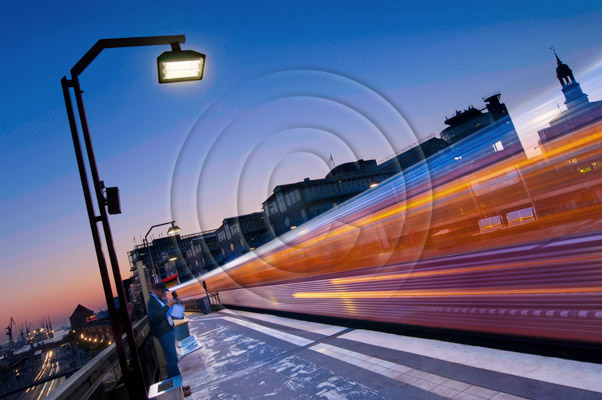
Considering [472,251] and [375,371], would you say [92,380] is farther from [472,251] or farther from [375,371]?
[472,251]

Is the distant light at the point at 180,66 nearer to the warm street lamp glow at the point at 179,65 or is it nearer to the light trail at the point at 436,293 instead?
the warm street lamp glow at the point at 179,65

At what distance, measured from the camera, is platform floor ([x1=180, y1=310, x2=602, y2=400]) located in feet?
11.8

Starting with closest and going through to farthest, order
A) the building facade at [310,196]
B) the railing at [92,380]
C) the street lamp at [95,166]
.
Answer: the railing at [92,380] < the street lamp at [95,166] < the building facade at [310,196]

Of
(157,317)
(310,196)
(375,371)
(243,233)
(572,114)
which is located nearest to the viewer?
(572,114)

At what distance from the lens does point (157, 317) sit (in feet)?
20.8

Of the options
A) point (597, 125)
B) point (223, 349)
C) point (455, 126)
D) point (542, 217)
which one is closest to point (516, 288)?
point (597, 125)

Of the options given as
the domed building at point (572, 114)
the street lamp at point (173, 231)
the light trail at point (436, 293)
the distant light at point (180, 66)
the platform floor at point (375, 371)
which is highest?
the distant light at point (180, 66)

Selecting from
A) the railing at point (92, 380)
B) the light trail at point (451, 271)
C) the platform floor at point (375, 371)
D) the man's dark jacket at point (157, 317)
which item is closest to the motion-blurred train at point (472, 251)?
the light trail at point (451, 271)

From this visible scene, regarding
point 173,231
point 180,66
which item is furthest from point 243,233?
point 180,66

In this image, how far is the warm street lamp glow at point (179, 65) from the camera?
445cm

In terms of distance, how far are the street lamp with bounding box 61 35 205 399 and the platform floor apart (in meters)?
1.87

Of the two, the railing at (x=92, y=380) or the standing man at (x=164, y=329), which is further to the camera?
the standing man at (x=164, y=329)

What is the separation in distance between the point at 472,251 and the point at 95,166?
5.94 m

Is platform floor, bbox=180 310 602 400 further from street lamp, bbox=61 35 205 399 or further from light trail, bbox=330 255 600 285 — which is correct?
street lamp, bbox=61 35 205 399
